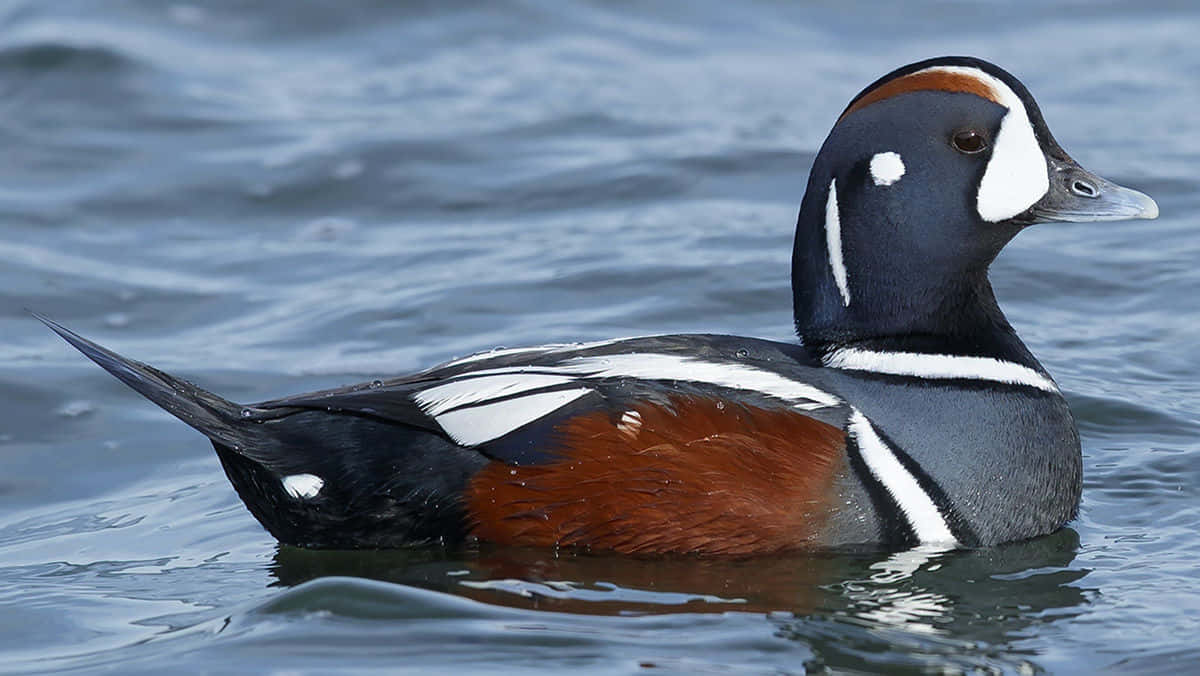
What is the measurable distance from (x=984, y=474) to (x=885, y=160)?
3.91ft

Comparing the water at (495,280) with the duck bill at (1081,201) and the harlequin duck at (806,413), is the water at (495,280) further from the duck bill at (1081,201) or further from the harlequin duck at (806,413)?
the duck bill at (1081,201)

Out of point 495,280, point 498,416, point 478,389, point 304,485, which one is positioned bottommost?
point 304,485

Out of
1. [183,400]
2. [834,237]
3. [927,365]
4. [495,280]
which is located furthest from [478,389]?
[495,280]

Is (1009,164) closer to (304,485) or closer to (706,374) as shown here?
(706,374)

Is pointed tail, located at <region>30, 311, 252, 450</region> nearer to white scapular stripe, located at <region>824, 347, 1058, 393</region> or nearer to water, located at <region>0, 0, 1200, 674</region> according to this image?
water, located at <region>0, 0, 1200, 674</region>

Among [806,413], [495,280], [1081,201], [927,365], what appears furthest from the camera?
[495,280]

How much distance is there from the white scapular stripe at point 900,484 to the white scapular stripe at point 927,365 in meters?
0.33

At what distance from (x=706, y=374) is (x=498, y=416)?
0.74 meters

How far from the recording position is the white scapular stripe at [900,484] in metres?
6.32

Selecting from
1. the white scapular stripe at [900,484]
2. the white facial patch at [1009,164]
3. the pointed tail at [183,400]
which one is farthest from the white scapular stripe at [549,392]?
the white facial patch at [1009,164]

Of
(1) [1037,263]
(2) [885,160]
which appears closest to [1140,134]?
(1) [1037,263]

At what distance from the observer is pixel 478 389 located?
6453 millimetres

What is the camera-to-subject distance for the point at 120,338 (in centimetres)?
1004

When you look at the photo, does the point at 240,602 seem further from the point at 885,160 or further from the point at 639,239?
the point at 639,239
